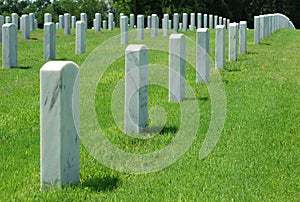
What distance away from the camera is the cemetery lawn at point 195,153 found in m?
5.74

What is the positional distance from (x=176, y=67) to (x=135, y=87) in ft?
9.48

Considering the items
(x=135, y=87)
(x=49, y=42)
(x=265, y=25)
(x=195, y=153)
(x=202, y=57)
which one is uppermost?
(x=135, y=87)

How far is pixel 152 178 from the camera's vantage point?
6.22m

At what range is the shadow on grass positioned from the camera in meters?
5.85

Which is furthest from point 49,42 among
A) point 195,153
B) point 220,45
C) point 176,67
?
point 195,153

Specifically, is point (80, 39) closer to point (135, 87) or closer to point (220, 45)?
point (220, 45)

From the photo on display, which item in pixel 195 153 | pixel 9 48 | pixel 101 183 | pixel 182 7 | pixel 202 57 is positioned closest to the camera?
pixel 101 183

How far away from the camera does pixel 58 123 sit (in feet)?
18.2

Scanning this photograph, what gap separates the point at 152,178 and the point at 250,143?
196 cm

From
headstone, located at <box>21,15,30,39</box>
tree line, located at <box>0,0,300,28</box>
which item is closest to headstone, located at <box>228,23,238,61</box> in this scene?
headstone, located at <box>21,15,30,39</box>

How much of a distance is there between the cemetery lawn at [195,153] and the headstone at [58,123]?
0.18 metres

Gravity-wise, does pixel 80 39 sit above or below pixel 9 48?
below

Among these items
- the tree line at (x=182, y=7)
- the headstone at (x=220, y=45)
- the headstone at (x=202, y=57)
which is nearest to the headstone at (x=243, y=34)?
the headstone at (x=220, y=45)

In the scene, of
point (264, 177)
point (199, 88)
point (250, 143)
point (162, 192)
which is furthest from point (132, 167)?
point (199, 88)
